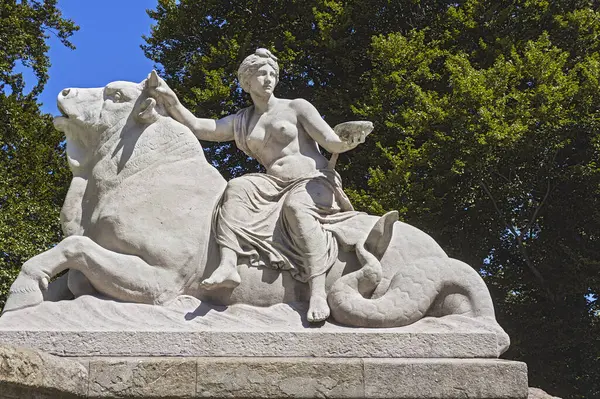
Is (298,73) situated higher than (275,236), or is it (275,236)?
(298,73)

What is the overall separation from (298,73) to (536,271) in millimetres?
6093

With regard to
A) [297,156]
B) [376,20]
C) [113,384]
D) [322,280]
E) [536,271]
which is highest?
[376,20]

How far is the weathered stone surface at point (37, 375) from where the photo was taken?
426 cm

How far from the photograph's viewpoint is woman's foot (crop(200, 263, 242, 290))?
5578 mm

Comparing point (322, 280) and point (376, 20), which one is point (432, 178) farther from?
point (322, 280)

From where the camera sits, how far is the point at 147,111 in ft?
20.8

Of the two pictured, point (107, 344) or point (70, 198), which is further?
point (70, 198)

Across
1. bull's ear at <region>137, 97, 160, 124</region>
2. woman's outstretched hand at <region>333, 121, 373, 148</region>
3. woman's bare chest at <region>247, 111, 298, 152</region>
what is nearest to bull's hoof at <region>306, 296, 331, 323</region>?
woman's outstretched hand at <region>333, 121, 373, 148</region>

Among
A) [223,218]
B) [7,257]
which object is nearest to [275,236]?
[223,218]

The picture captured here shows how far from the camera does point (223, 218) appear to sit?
5.95 meters

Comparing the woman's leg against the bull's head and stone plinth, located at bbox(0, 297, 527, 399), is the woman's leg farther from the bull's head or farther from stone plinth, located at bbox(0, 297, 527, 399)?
the bull's head

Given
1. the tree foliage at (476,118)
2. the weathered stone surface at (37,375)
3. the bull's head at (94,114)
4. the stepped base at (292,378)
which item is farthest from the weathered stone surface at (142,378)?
the tree foliage at (476,118)

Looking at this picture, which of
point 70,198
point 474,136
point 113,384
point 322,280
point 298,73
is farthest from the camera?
point 298,73

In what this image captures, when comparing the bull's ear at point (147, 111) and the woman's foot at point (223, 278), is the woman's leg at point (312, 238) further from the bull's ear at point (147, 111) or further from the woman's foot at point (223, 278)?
the bull's ear at point (147, 111)
